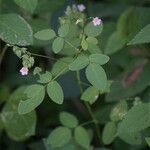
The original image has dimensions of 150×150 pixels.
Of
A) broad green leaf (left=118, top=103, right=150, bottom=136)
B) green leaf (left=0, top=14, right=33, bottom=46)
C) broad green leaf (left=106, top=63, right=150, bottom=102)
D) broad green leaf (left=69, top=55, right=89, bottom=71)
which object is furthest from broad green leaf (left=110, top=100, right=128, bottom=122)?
green leaf (left=0, top=14, right=33, bottom=46)

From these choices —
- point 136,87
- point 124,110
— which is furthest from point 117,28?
point 124,110

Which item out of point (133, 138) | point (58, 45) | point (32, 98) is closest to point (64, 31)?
point (58, 45)

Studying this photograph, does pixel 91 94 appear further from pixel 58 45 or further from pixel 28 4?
pixel 28 4

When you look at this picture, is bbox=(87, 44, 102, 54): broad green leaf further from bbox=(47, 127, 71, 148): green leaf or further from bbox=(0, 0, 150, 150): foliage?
bbox=(47, 127, 71, 148): green leaf

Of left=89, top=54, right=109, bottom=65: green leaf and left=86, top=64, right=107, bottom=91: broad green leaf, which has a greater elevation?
left=89, top=54, right=109, bottom=65: green leaf

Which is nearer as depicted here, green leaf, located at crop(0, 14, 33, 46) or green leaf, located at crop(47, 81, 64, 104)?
green leaf, located at crop(47, 81, 64, 104)
